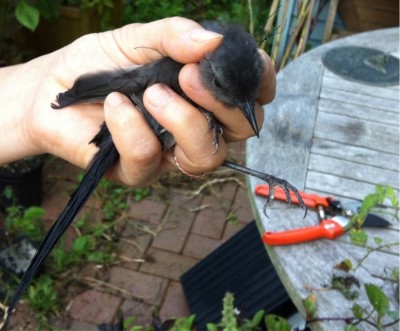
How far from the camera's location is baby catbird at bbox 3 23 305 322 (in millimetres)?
1388

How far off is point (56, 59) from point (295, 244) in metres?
1.02

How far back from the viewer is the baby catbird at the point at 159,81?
54.6 inches

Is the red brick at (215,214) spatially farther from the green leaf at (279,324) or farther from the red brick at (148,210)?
the green leaf at (279,324)

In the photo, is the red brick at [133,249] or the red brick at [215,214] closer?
the red brick at [133,249]

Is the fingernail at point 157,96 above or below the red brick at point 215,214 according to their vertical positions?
above

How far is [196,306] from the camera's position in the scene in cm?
302

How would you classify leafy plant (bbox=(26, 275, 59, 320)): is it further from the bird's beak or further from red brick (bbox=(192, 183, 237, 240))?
the bird's beak

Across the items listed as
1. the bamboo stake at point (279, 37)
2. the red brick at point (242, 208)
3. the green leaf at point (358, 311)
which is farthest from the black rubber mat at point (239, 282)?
the bamboo stake at point (279, 37)

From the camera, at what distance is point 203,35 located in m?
1.46

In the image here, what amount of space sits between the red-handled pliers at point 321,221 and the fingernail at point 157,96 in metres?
0.55

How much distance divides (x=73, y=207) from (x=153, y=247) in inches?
82.6

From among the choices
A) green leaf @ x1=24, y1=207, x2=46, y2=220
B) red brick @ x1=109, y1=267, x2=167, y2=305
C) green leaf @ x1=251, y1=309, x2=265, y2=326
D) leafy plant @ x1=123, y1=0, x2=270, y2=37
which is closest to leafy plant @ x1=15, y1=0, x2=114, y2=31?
leafy plant @ x1=123, y1=0, x2=270, y2=37

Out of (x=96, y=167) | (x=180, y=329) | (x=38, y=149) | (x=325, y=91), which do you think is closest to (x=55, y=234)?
(x=96, y=167)

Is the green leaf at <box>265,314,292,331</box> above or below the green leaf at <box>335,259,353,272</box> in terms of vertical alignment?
below
